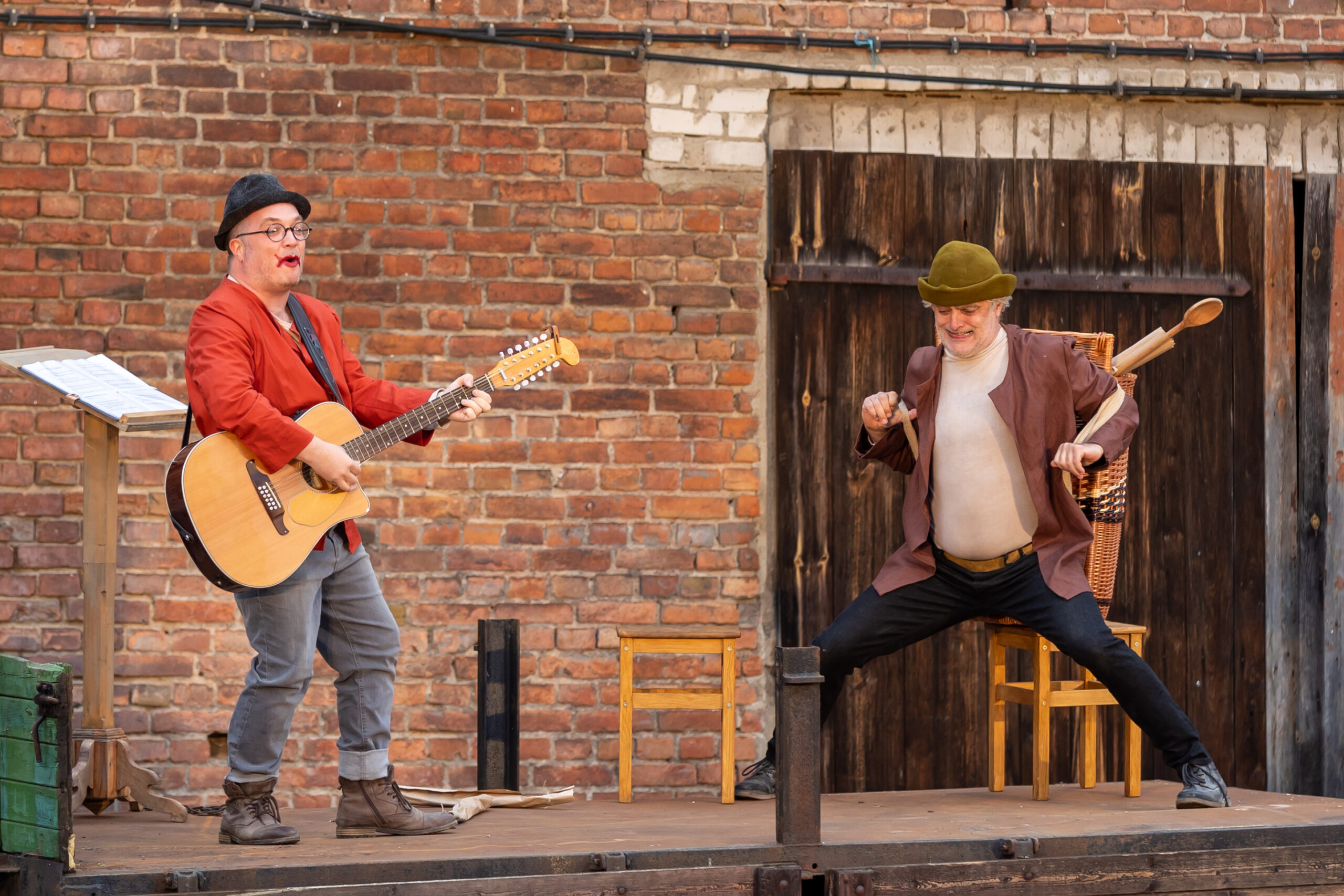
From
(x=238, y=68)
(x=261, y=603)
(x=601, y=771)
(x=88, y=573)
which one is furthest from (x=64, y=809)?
(x=238, y=68)

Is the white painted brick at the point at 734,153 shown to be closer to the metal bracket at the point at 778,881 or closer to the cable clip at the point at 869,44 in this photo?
the cable clip at the point at 869,44

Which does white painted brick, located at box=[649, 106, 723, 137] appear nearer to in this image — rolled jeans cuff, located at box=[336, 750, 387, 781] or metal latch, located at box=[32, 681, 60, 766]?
rolled jeans cuff, located at box=[336, 750, 387, 781]

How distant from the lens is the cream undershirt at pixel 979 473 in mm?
4254

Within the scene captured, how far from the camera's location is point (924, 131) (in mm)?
5809

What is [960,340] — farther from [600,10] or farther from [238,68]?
[238,68]

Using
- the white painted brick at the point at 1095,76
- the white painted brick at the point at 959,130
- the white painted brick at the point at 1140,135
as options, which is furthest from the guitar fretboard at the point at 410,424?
the white painted brick at the point at 1140,135

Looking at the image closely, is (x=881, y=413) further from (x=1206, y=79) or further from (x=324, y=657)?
(x=1206, y=79)

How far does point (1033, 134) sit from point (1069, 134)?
158 millimetres

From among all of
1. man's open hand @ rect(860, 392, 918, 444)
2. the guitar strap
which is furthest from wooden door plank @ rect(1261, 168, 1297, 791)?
the guitar strap

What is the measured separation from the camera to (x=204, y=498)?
3484 mm

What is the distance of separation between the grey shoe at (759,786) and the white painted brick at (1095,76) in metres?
3.24

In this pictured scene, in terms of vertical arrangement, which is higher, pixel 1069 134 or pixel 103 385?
pixel 1069 134

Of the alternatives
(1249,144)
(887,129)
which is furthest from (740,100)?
(1249,144)

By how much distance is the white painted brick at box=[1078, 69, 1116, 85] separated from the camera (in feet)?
19.0
